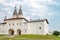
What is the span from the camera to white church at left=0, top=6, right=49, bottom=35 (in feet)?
184

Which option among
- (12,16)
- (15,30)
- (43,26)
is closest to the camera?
(43,26)

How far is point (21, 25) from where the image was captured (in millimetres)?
58750

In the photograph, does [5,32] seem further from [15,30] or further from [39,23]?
[39,23]

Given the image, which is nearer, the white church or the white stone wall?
the white stone wall

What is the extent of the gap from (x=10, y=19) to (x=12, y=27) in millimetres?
3075

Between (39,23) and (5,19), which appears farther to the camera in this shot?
(5,19)

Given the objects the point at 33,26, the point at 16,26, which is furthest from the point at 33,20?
the point at 16,26

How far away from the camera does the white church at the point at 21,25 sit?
184 feet

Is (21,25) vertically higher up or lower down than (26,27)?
higher up

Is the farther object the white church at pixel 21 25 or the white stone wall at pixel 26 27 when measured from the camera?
the white church at pixel 21 25

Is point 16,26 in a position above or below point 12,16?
below

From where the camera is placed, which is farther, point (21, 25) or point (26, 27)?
point (21, 25)

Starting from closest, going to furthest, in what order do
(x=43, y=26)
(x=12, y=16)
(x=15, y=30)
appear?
(x=43, y=26)
(x=15, y=30)
(x=12, y=16)

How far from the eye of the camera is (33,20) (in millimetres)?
58625
